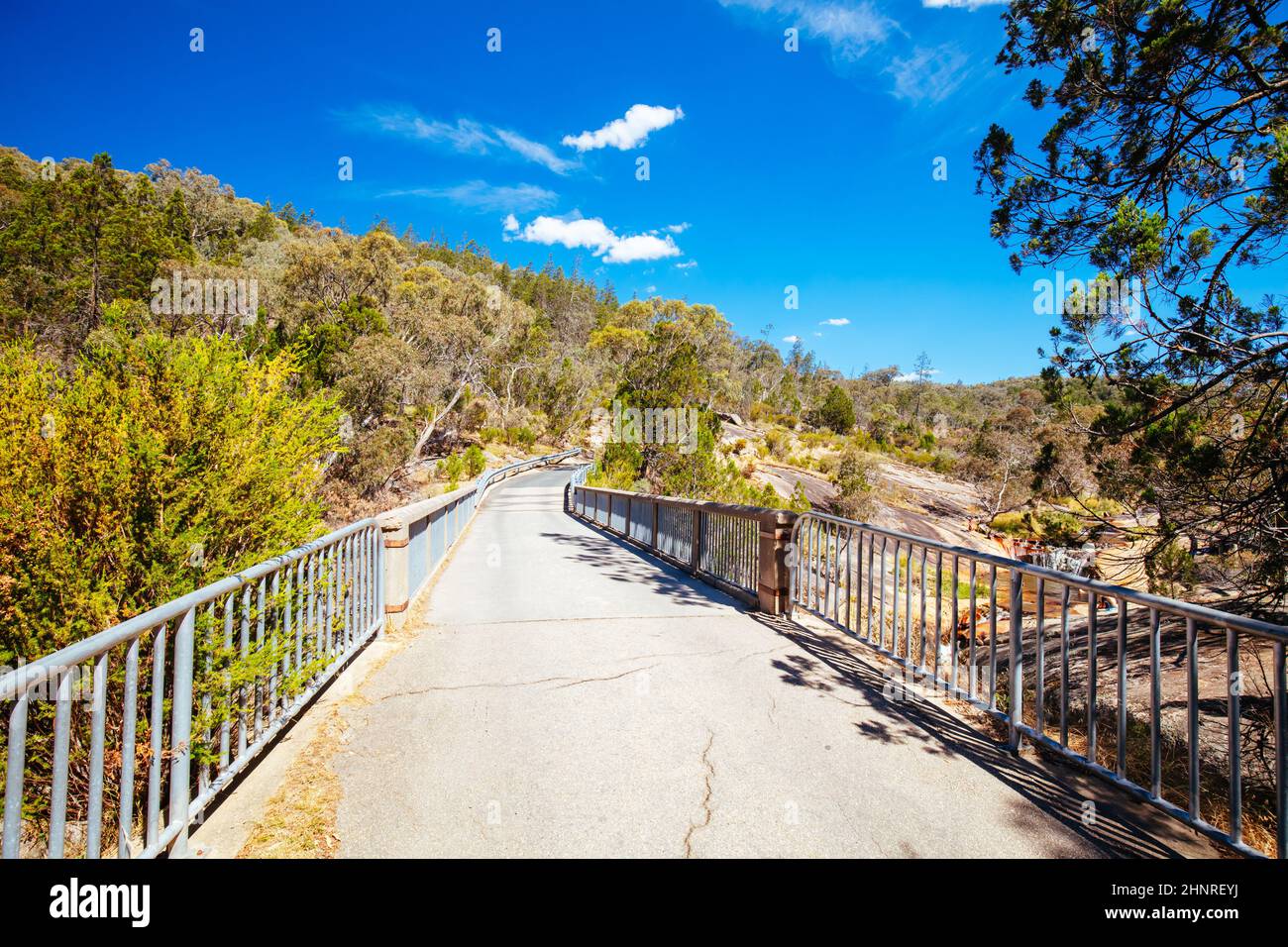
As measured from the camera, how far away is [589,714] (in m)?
4.16

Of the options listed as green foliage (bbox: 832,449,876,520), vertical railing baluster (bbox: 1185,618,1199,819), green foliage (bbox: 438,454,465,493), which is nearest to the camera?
vertical railing baluster (bbox: 1185,618,1199,819)

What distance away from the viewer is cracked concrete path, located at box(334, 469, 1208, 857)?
284 centimetres

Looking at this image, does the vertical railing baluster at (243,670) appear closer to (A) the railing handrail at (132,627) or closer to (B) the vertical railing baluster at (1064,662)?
(A) the railing handrail at (132,627)

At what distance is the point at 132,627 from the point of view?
2254 mm

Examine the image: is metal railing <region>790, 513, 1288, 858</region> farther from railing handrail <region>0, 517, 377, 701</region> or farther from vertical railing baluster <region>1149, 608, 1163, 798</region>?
railing handrail <region>0, 517, 377, 701</region>

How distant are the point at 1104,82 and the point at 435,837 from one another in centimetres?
823

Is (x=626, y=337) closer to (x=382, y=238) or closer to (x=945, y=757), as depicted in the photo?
(x=382, y=238)

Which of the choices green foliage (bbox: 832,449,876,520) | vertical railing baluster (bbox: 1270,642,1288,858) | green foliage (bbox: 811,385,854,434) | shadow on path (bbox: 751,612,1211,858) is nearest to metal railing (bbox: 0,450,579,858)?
shadow on path (bbox: 751,612,1211,858)

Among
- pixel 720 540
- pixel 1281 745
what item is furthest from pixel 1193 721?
pixel 720 540

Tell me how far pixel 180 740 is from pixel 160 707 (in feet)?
Result: 0.92

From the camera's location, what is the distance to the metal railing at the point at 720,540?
6684 millimetres

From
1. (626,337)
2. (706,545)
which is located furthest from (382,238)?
(706,545)

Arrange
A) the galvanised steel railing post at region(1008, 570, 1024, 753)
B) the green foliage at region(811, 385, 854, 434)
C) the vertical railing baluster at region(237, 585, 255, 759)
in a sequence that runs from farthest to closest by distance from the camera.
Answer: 1. the green foliage at region(811, 385, 854, 434)
2. the galvanised steel railing post at region(1008, 570, 1024, 753)
3. the vertical railing baluster at region(237, 585, 255, 759)
